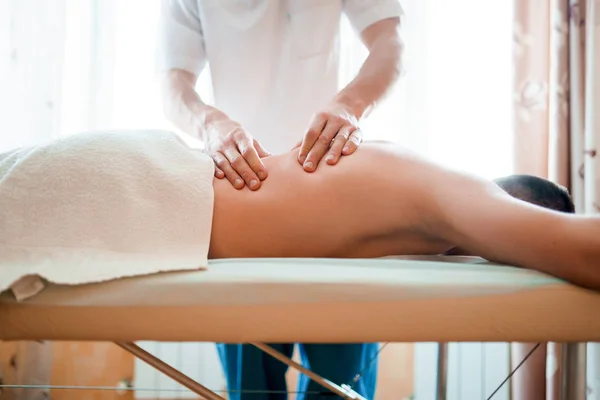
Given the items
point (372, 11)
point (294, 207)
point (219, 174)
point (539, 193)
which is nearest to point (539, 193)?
point (539, 193)

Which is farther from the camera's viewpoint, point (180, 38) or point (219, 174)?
point (180, 38)

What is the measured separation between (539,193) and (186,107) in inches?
32.4

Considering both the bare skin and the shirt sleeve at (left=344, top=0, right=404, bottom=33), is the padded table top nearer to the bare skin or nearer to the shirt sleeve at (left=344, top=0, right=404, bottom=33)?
the bare skin

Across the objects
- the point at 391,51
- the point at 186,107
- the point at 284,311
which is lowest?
the point at 284,311

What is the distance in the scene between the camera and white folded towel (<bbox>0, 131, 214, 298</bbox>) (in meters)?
0.65

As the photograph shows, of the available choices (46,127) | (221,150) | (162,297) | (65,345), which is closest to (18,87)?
(46,127)

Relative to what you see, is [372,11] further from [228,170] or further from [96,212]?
[96,212]

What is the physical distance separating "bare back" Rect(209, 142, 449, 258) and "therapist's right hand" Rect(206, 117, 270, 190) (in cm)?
2

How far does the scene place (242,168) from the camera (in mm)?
893

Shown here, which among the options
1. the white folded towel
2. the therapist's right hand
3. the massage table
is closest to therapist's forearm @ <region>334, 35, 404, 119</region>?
the therapist's right hand

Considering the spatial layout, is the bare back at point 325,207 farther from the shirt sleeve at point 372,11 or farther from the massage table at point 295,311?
the shirt sleeve at point 372,11

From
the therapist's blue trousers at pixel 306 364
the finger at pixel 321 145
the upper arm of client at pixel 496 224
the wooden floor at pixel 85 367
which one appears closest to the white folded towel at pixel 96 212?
the finger at pixel 321 145

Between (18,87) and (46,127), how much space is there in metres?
0.16

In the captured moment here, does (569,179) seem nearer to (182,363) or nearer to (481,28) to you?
(481,28)
